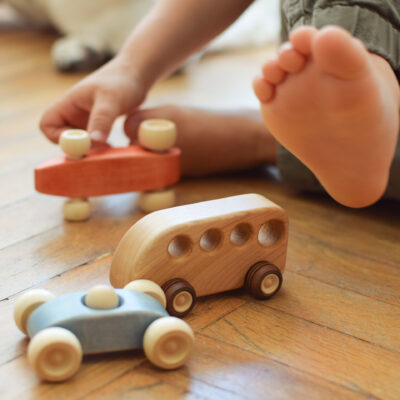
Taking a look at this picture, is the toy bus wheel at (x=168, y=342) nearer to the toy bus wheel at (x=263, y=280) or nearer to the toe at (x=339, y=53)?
the toy bus wheel at (x=263, y=280)

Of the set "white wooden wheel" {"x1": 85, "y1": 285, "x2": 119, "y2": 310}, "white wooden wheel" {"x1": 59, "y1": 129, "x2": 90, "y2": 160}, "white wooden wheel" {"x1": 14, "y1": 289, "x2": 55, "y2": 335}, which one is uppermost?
"white wooden wheel" {"x1": 59, "y1": 129, "x2": 90, "y2": 160}

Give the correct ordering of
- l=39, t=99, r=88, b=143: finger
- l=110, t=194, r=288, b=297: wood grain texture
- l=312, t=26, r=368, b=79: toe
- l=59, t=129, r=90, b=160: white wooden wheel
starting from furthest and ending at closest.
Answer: l=39, t=99, r=88, b=143: finger
l=59, t=129, r=90, b=160: white wooden wheel
l=110, t=194, r=288, b=297: wood grain texture
l=312, t=26, r=368, b=79: toe

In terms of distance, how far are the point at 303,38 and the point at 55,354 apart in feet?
1.12

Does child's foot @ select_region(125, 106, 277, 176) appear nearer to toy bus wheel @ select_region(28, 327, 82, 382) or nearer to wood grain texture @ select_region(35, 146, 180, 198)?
wood grain texture @ select_region(35, 146, 180, 198)

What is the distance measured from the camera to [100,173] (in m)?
0.89

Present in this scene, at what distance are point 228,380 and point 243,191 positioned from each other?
0.50 meters

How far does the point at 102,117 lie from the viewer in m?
0.92

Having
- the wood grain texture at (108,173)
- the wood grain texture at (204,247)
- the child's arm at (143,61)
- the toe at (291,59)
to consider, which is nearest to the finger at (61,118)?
the child's arm at (143,61)

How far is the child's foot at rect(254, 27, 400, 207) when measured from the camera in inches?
20.7

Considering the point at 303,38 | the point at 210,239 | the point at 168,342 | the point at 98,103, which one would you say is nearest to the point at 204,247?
the point at 210,239

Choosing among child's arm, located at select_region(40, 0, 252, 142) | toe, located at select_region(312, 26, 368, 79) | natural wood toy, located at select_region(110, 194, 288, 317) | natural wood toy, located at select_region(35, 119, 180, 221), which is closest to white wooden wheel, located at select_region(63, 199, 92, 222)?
natural wood toy, located at select_region(35, 119, 180, 221)

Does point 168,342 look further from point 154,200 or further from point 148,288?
point 154,200

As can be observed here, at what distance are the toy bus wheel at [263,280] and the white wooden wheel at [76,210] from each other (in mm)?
305

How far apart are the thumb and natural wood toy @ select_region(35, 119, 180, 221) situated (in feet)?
0.07
